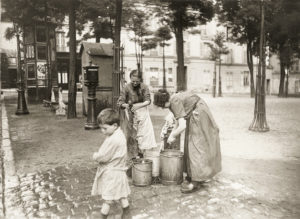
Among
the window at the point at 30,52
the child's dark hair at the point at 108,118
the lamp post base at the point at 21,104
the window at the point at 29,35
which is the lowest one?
the lamp post base at the point at 21,104

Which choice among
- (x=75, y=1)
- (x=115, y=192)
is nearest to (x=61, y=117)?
(x=75, y=1)

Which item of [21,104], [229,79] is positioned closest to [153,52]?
[229,79]

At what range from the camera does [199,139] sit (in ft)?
15.6

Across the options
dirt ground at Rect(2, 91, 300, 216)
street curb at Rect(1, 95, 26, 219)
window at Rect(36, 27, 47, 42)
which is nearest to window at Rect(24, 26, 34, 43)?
window at Rect(36, 27, 47, 42)

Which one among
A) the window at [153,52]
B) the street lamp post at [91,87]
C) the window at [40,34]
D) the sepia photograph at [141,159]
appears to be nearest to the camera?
the sepia photograph at [141,159]

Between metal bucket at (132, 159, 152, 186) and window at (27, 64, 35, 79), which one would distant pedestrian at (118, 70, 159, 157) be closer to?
metal bucket at (132, 159, 152, 186)

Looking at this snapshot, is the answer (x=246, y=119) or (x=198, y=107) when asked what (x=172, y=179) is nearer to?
(x=198, y=107)

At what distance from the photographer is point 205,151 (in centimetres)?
476

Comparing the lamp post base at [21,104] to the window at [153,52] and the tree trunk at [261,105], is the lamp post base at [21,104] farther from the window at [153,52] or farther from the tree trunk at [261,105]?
the window at [153,52]

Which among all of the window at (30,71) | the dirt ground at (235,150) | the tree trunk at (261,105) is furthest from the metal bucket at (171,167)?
the window at (30,71)

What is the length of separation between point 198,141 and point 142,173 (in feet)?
3.20

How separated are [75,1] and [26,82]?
12089 millimetres

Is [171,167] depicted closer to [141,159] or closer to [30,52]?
[141,159]

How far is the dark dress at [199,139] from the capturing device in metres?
4.74
